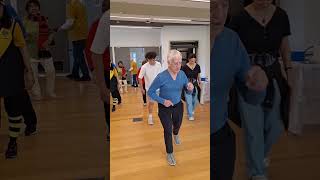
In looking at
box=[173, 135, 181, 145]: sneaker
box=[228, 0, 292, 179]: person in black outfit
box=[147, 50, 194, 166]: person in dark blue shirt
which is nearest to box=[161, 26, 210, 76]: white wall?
box=[228, 0, 292, 179]: person in black outfit

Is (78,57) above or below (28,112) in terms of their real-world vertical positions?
above

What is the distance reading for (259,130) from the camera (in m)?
1.20

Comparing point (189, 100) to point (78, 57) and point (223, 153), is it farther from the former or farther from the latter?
point (78, 57)

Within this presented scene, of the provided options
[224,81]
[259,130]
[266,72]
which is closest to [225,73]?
[224,81]

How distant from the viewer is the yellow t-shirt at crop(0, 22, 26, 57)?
1.00 meters

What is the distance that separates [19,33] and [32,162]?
0.48 meters

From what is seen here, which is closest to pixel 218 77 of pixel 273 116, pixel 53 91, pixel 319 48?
pixel 273 116

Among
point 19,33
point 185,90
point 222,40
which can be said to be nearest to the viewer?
point 19,33

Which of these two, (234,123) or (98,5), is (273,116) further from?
(98,5)

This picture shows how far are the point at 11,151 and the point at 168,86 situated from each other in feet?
2.85

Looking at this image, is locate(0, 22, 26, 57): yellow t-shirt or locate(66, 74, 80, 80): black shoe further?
locate(66, 74, 80, 80): black shoe

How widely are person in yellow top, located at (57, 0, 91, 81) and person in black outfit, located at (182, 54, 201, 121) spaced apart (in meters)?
0.46

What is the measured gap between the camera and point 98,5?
1.09m

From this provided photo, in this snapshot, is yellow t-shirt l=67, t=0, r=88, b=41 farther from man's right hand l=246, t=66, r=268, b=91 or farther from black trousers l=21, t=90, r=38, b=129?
man's right hand l=246, t=66, r=268, b=91
